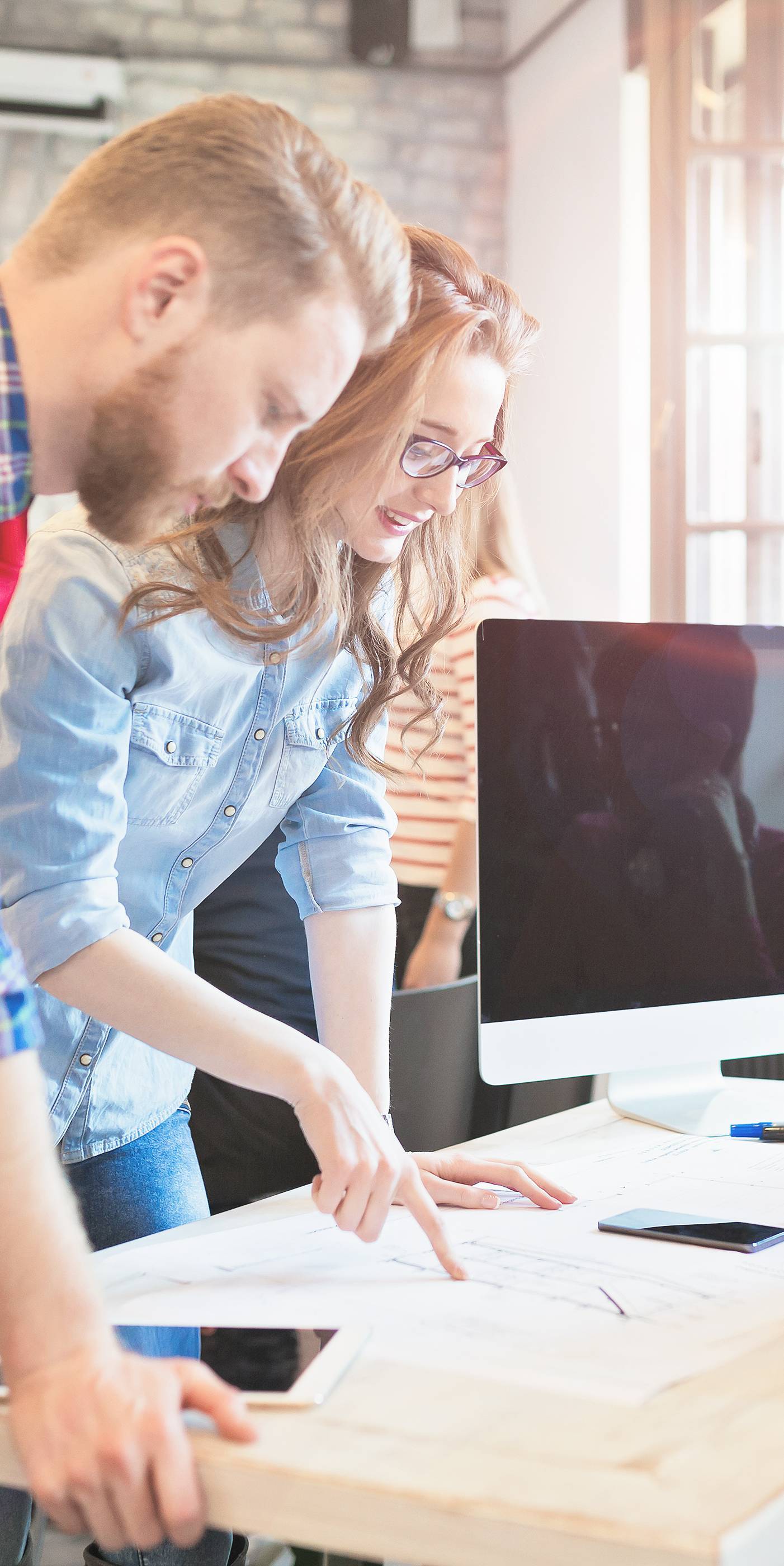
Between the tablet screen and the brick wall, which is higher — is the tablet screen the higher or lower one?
the lower one

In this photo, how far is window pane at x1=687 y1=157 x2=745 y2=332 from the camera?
3.39 meters

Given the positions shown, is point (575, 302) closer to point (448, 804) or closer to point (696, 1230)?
point (448, 804)

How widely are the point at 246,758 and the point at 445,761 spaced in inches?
45.4

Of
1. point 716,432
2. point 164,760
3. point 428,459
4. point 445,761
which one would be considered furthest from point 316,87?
point 164,760

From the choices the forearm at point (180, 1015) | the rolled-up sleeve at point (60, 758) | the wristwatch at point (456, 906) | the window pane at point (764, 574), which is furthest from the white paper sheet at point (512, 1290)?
the window pane at point (764, 574)

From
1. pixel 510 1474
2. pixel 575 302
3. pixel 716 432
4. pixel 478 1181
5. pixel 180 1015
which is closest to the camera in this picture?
pixel 510 1474

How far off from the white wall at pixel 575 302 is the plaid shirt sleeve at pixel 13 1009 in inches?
125

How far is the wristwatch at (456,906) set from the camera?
2.35 meters

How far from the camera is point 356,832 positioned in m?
1.34

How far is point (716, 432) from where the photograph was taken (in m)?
3.52

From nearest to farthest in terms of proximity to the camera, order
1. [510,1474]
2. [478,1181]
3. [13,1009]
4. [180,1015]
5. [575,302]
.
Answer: [510,1474] < [13,1009] < [180,1015] < [478,1181] < [575,302]

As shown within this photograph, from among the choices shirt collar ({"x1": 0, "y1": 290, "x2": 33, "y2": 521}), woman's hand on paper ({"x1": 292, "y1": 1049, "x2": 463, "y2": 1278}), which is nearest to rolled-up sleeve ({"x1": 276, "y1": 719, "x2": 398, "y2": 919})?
woman's hand on paper ({"x1": 292, "y1": 1049, "x2": 463, "y2": 1278})

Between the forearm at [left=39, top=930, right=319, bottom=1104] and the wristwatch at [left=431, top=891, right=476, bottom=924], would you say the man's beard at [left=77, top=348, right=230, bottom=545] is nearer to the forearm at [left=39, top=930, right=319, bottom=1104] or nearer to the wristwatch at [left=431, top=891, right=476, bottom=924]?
the forearm at [left=39, top=930, right=319, bottom=1104]

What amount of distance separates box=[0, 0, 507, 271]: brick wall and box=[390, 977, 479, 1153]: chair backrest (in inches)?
130
